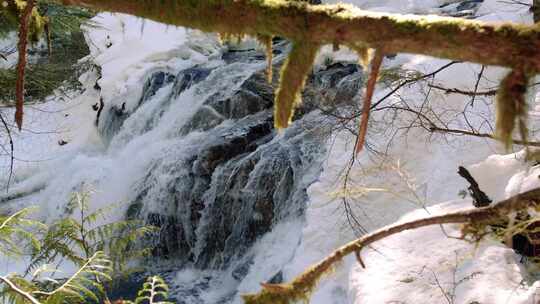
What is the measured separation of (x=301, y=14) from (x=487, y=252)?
2.84m

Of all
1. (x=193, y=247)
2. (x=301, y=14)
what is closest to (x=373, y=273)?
(x=301, y=14)

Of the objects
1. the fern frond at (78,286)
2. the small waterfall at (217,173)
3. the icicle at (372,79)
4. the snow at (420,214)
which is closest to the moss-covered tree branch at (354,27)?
the icicle at (372,79)

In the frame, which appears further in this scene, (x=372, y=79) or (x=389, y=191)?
→ (x=389, y=191)

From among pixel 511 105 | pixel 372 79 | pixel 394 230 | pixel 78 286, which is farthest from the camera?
pixel 78 286

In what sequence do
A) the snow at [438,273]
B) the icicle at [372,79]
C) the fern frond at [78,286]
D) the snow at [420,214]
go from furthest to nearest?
the snow at [420,214] < the snow at [438,273] < the fern frond at [78,286] < the icicle at [372,79]

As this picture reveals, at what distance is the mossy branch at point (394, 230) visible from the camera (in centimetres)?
162

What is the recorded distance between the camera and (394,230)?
1.68 meters

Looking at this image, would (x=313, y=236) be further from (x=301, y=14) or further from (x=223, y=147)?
(x=301, y=14)

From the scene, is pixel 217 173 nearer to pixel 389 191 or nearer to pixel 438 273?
pixel 438 273

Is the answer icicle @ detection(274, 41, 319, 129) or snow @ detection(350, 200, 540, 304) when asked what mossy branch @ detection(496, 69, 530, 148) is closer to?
icicle @ detection(274, 41, 319, 129)

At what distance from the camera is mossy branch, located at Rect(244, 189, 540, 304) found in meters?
1.62

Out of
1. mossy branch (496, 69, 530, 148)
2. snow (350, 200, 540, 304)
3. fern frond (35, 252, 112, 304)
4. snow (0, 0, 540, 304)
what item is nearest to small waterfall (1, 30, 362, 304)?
snow (0, 0, 540, 304)

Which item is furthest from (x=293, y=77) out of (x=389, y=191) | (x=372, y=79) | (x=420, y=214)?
(x=420, y=214)

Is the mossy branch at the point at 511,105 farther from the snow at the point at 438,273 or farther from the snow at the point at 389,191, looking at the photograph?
the snow at the point at 438,273
